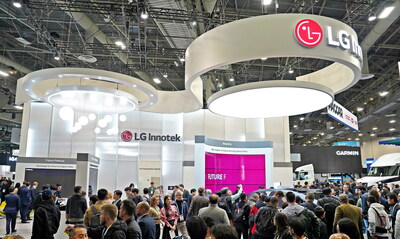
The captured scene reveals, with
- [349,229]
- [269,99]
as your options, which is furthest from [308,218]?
[269,99]

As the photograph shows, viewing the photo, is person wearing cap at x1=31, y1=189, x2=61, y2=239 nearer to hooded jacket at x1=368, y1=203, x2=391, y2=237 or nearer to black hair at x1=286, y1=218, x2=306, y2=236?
black hair at x1=286, y1=218, x2=306, y2=236

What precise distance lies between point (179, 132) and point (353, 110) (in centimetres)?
1333

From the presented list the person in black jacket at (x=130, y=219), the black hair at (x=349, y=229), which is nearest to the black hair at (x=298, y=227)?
the black hair at (x=349, y=229)

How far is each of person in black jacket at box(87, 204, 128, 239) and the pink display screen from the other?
10.4 m

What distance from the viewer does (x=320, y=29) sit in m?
4.94

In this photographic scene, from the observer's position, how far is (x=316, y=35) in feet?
16.0

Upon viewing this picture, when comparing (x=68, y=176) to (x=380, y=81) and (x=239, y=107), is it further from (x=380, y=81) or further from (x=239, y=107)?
(x=380, y=81)

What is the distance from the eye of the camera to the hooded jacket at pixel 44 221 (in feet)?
14.0

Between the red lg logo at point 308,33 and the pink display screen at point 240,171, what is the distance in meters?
8.81

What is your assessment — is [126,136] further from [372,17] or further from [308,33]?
[308,33]

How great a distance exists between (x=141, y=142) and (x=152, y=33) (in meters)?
5.03

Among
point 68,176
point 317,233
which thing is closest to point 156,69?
point 68,176

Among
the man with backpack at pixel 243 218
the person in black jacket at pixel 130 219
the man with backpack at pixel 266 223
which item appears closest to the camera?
the person in black jacket at pixel 130 219

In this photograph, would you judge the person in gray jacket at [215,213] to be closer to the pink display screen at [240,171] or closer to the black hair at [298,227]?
the black hair at [298,227]
